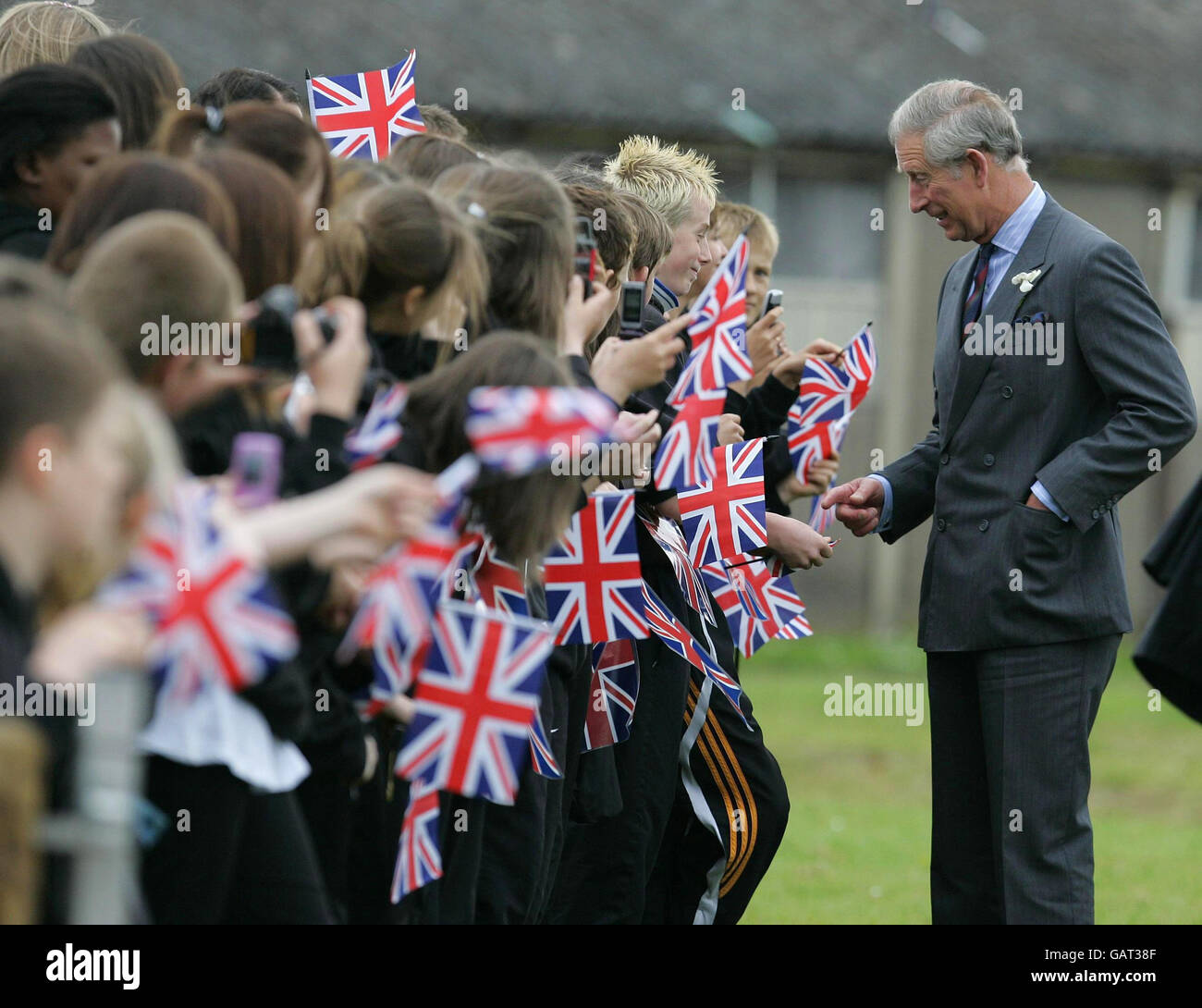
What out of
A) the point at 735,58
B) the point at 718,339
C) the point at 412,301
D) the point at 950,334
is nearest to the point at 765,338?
the point at 950,334

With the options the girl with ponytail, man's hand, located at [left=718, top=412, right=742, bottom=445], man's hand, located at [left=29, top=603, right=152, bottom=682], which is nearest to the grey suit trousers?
man's hand, located at [left=718, top=412, right=742, bottom=445]

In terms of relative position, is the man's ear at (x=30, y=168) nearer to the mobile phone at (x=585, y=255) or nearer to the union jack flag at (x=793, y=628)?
the mobile phone at (x=585, y=255)

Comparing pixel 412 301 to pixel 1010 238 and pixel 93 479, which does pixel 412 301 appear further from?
pixel 1010 238

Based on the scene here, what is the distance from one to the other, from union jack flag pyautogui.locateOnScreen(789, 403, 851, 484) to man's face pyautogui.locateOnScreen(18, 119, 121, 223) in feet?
8.90

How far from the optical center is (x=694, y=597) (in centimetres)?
531

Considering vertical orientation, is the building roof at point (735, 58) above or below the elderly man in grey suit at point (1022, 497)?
above

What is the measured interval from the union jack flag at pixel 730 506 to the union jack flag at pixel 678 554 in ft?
0.87

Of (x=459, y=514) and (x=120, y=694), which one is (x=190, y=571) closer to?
(x=120, y=694)

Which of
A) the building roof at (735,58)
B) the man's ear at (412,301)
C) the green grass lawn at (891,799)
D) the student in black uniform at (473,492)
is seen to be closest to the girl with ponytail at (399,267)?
the man's ear at (412,301)

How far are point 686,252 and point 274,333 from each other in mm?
2790

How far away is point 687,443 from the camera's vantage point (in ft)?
13.9

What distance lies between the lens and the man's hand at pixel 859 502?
5613 millimetres

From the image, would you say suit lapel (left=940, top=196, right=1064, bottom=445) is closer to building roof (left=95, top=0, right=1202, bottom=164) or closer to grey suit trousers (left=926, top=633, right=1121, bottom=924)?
grey suit trousers (left=926, top=633, right=1121, bottom=924)

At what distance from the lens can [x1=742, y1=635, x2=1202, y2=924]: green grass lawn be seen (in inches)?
275
